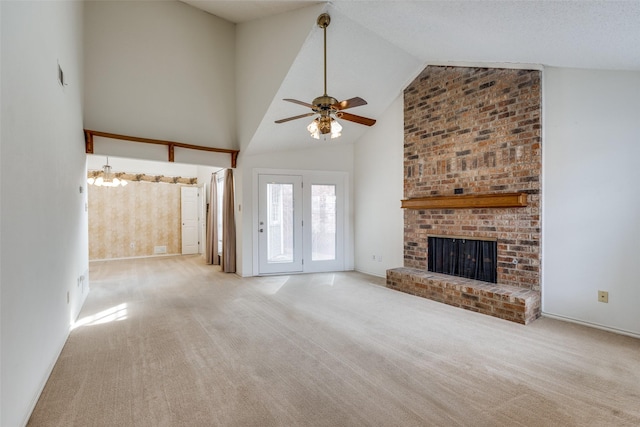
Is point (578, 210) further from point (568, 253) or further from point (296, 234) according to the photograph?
point (296, 234)

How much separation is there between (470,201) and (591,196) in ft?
4.02

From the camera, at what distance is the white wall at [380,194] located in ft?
18.1

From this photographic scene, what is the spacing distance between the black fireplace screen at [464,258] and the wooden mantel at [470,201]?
0.51 metres

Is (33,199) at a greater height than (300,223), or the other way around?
(33,199)

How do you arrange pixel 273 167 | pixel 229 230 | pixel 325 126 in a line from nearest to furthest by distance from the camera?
1. pixel 325 126
2. pixel 273 167
3. pixel 229 230

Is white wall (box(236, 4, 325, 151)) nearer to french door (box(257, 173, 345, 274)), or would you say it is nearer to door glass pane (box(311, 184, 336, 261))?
french door (box(257, 173, 345, 274))

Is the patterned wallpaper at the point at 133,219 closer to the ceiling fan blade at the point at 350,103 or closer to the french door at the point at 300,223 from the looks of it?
the french door at the point at 300,223

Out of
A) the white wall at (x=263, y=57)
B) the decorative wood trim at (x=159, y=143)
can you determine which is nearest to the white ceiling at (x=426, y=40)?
the white wall at (x=263, y=57)

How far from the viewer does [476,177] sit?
14.2 feet

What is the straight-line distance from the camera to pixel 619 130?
318 cm

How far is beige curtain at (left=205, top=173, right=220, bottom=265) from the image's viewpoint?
7621 mm

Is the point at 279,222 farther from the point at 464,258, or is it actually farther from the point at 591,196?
the point at 591,196

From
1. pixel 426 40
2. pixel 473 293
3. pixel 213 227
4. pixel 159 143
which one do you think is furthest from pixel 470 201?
pixel 213 227

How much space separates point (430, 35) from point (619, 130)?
2153mm
